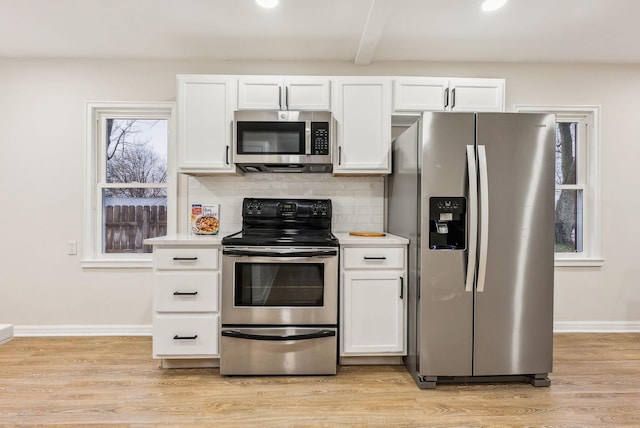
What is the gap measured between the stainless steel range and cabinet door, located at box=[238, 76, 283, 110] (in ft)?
3.56

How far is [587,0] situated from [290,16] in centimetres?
193

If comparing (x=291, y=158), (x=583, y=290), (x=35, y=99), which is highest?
(x=35, y=99)

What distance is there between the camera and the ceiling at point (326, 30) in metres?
2.42

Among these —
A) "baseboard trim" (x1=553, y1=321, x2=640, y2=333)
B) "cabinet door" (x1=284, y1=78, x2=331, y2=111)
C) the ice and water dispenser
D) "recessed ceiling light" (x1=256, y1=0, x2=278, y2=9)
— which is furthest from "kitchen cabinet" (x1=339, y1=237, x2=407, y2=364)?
"baseboard trim" (x1=553, y1=321, x2=640, y2=333)

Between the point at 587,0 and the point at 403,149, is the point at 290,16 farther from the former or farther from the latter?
the point at 587,0

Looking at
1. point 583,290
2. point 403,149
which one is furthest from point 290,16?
point 583,290

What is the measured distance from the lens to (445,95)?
289cm

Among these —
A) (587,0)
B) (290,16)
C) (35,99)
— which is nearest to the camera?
(587,0)

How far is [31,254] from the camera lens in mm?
3189

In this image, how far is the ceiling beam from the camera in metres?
2.29

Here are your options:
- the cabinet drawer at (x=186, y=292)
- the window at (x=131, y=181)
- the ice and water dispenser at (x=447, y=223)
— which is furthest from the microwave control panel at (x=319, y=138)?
the window at (x=131, y=181)

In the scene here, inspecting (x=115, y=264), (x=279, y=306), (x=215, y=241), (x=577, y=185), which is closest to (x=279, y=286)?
(x=279, y=306)

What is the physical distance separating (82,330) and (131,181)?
4.46ft

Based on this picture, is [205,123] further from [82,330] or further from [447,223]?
[82,330]
